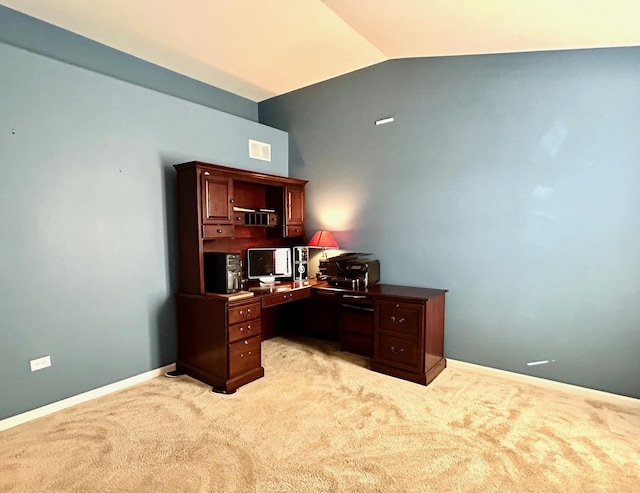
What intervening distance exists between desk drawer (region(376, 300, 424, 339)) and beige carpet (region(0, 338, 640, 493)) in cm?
48

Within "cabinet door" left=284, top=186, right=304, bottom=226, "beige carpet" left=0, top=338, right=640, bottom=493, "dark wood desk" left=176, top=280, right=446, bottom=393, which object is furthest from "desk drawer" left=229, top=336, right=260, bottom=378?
"cabinet door" left=284, top=186, right=304, bottom=226

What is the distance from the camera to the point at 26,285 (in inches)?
101

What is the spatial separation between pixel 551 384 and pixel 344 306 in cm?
196

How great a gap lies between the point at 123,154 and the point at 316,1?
2.06 m

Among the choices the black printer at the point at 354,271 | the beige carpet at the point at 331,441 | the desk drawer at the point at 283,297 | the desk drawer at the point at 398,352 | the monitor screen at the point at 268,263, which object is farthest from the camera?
the monitor screen at the point at 268,263

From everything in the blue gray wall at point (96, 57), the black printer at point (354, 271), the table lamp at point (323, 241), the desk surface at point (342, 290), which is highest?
the blue gray wall at point (96, 57)

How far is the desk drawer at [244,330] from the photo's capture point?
3006mm

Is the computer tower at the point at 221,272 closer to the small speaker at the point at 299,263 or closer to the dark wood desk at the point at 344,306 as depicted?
the dark wood desk at the point at 344,306

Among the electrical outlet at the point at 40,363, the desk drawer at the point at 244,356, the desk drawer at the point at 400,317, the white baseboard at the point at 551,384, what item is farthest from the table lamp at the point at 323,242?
the electrical outlet at the point at 40,363

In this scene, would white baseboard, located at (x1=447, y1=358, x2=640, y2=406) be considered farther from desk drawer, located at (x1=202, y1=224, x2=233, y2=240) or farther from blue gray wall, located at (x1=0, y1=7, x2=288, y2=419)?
blue gray wall, located at (x1=0, y1=7, x2=288, y2=419)

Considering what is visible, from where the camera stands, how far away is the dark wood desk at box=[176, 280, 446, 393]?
119 inches

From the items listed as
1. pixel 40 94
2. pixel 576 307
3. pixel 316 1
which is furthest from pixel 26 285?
pixel 576 307

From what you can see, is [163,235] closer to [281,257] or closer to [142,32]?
[281,257]

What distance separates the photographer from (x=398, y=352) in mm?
3215
